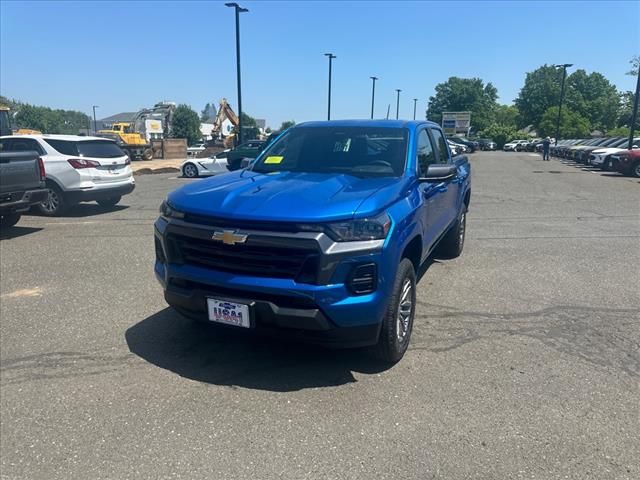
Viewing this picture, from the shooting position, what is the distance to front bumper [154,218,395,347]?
2980mm

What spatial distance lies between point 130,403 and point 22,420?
63 cm

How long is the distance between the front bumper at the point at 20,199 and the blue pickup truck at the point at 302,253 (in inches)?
217

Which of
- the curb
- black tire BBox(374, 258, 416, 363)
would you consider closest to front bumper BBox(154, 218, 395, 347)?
black tire BBox(374, 258, 416, 363)

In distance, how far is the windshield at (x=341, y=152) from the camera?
421cm

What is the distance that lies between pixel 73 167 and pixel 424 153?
789 cm

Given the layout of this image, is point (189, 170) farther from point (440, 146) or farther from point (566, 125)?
point (566, 125)

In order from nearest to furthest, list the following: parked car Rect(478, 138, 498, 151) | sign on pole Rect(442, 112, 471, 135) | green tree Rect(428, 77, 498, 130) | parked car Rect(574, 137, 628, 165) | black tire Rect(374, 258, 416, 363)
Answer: black tire Rect(374, 258, 416, 363), parked car Rect(574, 137, 628, 165), parked car Rect(478, 138, 498, 151), sign on pole Rect(442, 112, 471, 135), green tree Rect(428, 77, 498, 130)

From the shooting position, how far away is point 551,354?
3814 millimetres

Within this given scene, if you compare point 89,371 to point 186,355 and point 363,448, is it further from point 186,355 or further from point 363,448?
point 363,448

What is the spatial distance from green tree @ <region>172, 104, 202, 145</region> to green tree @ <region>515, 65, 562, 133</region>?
63102 mm

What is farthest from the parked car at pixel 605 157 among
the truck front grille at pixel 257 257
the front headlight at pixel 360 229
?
the truck front grille at pixel 257 257

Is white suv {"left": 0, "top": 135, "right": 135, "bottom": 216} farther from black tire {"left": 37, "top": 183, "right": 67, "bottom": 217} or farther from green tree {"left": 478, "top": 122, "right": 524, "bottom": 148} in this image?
green tree {"left": 478, "top": 122, "right": 524, "bottom": 148}

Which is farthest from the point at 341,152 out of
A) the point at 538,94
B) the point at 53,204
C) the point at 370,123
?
the point at 538,94

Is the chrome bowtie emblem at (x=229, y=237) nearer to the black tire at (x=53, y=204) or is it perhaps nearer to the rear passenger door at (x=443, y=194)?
the rear passenger door at (x=443, y=194)
